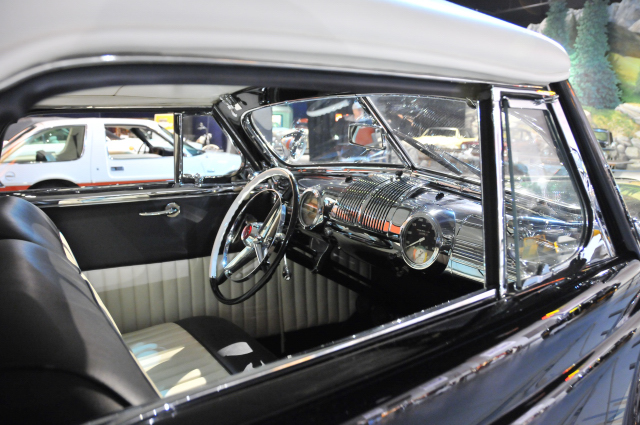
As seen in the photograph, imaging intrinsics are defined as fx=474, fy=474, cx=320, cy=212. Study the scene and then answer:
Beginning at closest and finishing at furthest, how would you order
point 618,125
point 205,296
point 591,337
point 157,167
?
point 591,337 → point 205,296 → point 157,167 → point 618,125

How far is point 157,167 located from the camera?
23.3 feet

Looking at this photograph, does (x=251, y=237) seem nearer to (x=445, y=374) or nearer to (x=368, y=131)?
(x=368, y=131)

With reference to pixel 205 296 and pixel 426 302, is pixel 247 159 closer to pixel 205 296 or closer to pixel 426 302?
pixel 205 296

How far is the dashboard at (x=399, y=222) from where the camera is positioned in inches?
62.0

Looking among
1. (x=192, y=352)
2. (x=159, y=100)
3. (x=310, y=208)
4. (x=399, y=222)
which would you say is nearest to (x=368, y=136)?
(x=310, y=208)

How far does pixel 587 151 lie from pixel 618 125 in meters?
9.48

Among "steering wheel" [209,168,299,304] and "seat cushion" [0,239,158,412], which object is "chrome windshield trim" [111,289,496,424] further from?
"steering wheel" [209,168,299,304]

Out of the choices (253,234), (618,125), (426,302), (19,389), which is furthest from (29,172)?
(618,125)

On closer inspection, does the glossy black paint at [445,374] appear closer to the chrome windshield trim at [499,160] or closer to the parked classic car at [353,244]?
the parked classic car at [353,244]

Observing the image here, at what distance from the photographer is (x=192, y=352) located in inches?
73.5

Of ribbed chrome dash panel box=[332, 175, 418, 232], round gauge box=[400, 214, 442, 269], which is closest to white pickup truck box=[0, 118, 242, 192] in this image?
ribbed chrome dash panel box=[332, 175, 418, 232]

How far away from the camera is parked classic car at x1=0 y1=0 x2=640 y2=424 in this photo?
2.03 ft

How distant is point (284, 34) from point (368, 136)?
1754 mm

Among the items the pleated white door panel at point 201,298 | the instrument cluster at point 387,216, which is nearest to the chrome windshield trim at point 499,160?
the instrument cluster at point 387,216
